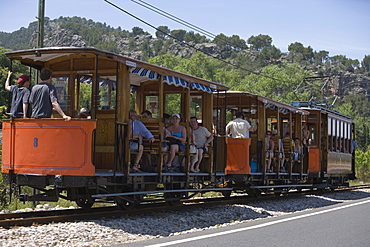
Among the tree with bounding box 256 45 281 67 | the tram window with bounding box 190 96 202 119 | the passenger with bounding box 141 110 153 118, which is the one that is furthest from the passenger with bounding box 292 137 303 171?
the tree with bounding box 256 45 281 67

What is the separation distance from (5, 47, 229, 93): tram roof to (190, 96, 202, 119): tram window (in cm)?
66

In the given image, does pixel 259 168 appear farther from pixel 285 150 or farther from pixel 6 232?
pixel 6 232

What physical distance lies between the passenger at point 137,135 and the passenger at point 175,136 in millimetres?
1175

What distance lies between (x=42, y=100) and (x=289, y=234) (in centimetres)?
479

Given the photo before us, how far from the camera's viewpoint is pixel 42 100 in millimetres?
9172

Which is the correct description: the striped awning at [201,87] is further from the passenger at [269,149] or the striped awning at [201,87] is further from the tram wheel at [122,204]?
the passenger at [269,149]

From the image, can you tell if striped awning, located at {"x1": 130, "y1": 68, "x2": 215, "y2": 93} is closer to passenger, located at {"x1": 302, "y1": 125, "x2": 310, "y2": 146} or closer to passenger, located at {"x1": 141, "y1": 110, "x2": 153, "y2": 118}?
passenger, located at {"x1": 141, "y1": 110, "x2": 153, "y2": 118}

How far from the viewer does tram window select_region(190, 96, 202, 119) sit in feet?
43.7

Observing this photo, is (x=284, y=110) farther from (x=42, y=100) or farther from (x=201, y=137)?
(x=42, y=100)

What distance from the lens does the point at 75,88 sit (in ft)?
35.4

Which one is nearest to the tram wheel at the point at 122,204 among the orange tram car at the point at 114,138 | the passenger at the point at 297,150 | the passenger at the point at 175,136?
the orange tram car at the point at 114,138

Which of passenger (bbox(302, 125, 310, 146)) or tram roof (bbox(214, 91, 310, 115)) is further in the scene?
passenger (bbox(302, 125, 310, 146))

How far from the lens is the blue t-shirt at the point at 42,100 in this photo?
917cm

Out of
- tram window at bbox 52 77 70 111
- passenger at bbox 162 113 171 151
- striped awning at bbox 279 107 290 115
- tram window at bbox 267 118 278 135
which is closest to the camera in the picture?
tram window at bbox 52 77 70 111
